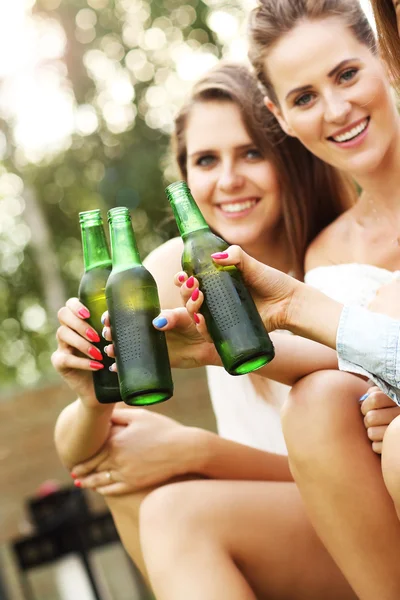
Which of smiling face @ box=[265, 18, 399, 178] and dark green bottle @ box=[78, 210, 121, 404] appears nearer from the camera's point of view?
dark green bottle @ box=[78, 210, 121, 404]

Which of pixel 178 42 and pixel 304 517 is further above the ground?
pixel 178 42

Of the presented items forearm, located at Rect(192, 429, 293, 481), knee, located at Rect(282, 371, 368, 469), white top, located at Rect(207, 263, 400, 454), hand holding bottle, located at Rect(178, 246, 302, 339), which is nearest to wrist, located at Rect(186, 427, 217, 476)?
forearm, located at Rect(192, 429, 293, 481)

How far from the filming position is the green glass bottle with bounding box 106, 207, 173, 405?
150 centimetres

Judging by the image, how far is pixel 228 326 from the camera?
4.83 ft

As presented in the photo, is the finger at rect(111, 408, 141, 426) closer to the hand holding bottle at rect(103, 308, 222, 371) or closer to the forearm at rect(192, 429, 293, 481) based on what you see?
the forearm at rect(192, 429, 293, 481)

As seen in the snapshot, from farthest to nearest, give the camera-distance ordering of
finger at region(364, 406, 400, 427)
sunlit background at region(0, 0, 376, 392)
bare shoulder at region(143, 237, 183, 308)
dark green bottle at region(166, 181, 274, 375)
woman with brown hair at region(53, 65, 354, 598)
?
sunlit background at region(0, 0, 376, 392)
bare shoulder at region(143, 237, 183, 308)
woman with brown hair at region(53, 65, 354, 598)
finger at region(364, 406, 400, 427)
dark green bottle at region(166, 181, 274, 375)

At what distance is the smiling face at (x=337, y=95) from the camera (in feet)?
7.10

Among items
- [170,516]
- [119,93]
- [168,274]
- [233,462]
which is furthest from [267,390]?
[119,93]

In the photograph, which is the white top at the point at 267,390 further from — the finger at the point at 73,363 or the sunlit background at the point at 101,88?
the sunlit background at the point at 101,88

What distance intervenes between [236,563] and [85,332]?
654mm

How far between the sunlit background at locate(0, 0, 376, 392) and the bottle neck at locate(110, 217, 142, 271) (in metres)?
10.6

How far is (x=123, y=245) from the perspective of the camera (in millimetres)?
1708

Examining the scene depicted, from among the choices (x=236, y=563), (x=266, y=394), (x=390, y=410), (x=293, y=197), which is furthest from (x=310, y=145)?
(x=236, y=563)

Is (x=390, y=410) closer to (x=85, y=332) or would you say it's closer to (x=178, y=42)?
(x=85, y=332)
